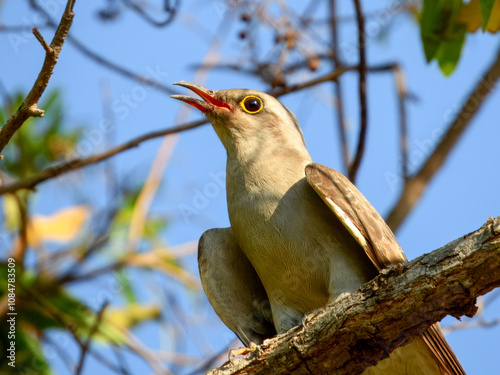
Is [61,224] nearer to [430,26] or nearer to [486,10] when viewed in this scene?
[430,26]

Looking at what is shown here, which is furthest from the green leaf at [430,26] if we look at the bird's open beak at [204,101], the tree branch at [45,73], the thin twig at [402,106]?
the tree branch at [45,73]

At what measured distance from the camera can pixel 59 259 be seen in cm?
849

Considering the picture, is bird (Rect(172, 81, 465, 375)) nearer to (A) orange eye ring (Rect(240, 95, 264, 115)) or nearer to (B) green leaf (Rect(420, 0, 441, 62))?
(A) orange eye ring (Rect(240, 95, 264, 115))

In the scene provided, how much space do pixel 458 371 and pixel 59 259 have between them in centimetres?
559

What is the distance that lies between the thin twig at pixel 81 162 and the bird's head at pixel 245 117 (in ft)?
0.68

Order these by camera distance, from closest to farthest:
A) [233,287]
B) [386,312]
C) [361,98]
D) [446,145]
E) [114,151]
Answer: [386,312]
[233,287]
[114,151]
[361,98]
[446,145]

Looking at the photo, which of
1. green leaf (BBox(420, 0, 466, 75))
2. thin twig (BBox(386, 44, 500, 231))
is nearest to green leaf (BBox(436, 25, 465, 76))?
green leaf (BBox(420, 0, 466, 75))

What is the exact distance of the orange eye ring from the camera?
6.38 meters

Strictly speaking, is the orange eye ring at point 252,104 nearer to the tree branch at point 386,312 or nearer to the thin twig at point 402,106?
the thin twig at point 402,106

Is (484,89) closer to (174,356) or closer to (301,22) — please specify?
(301,22)

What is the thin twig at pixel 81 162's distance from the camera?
18.0 ft

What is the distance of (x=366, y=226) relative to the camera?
16.6 feet

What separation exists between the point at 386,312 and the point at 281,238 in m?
1.48

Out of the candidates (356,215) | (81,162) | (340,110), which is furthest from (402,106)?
(81,162)
